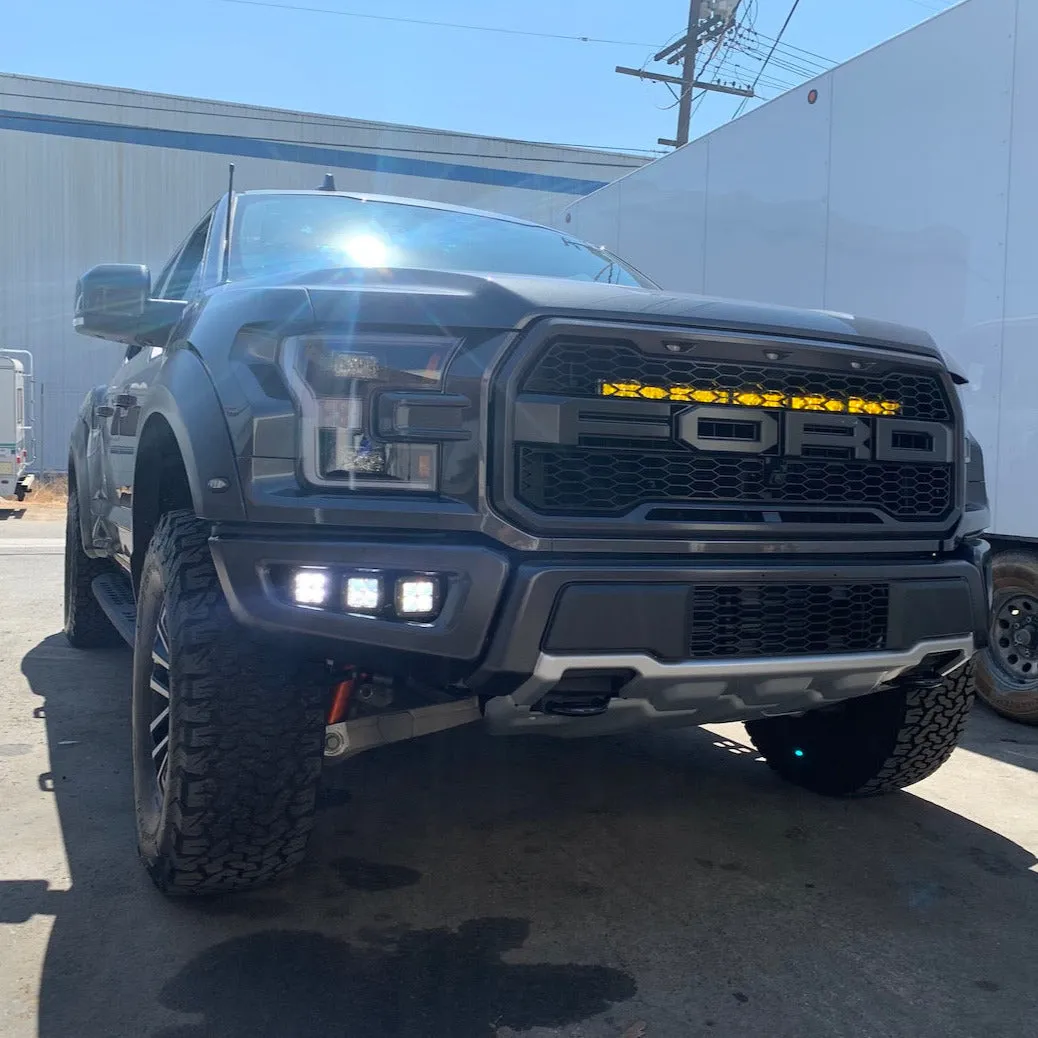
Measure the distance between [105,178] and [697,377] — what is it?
2162cm

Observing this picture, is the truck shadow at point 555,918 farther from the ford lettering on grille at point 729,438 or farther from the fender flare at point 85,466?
the fender flare at point 85,466

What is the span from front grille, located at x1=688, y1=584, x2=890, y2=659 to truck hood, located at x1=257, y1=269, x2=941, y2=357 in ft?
2.12

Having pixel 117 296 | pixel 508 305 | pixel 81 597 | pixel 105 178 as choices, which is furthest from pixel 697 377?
pixel 105 178

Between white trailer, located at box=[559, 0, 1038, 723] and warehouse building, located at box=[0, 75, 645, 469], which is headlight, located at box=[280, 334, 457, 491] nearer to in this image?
white trailer, located at box=[559, 0, 1038, 723]

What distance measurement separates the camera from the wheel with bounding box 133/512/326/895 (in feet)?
8.02

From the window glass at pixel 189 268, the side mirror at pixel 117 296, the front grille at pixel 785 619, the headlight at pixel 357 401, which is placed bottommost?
the front grille at pixel 785 619

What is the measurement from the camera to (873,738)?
3568 millimetres

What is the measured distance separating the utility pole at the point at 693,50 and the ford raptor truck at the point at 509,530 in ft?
69.3

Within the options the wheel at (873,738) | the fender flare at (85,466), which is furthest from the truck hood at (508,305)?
the fender flare at (85,466)

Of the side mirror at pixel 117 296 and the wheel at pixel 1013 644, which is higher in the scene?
the side mirror at pixel 117 296

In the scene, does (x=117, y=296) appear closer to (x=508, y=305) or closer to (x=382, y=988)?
(x=508, y=305)

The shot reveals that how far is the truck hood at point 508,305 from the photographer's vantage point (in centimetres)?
236

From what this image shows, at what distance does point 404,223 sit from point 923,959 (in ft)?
9.48

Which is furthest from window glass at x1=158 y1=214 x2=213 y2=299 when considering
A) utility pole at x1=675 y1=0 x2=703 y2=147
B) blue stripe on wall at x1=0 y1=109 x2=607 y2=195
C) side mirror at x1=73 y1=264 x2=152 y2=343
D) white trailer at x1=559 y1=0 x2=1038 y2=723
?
utility pole at x1=675 y1=0 x2=703 y2=147
